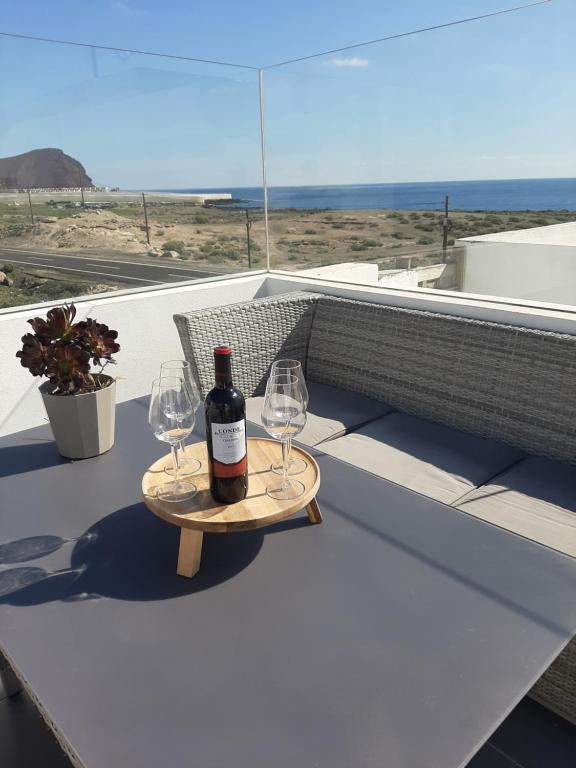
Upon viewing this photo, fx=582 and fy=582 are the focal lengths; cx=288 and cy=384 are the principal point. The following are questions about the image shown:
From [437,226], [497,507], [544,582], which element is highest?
[437,226]

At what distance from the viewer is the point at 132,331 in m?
2.94

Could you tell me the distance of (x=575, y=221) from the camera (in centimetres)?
193

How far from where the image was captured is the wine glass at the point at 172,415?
1.19 meters

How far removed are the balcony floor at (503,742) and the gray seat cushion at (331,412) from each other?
1028 millimetres

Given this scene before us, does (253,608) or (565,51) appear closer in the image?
(253,608)

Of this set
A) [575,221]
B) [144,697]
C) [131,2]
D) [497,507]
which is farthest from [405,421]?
[131,2]

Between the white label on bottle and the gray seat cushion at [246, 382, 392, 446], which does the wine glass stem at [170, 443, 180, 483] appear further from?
the gray seat cushion at [246, 382, 392, 446]

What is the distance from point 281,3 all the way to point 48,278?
9780mm

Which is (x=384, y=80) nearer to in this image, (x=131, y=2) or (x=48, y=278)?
(x=48, y=278)

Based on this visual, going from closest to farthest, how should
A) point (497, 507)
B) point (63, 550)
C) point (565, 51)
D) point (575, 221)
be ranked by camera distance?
1. point (63, 550)
2. point (497, 507)
3. point (565, 51)
4. point (575, 221)

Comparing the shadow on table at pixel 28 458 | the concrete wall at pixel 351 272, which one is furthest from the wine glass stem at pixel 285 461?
the concrete wall at pixel 351 272

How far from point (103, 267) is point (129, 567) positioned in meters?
2.08

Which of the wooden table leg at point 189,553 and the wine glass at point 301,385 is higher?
the wine glass at point 301,385

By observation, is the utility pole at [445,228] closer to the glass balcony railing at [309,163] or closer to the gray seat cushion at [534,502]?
the glass balcony railing at [309,163]
